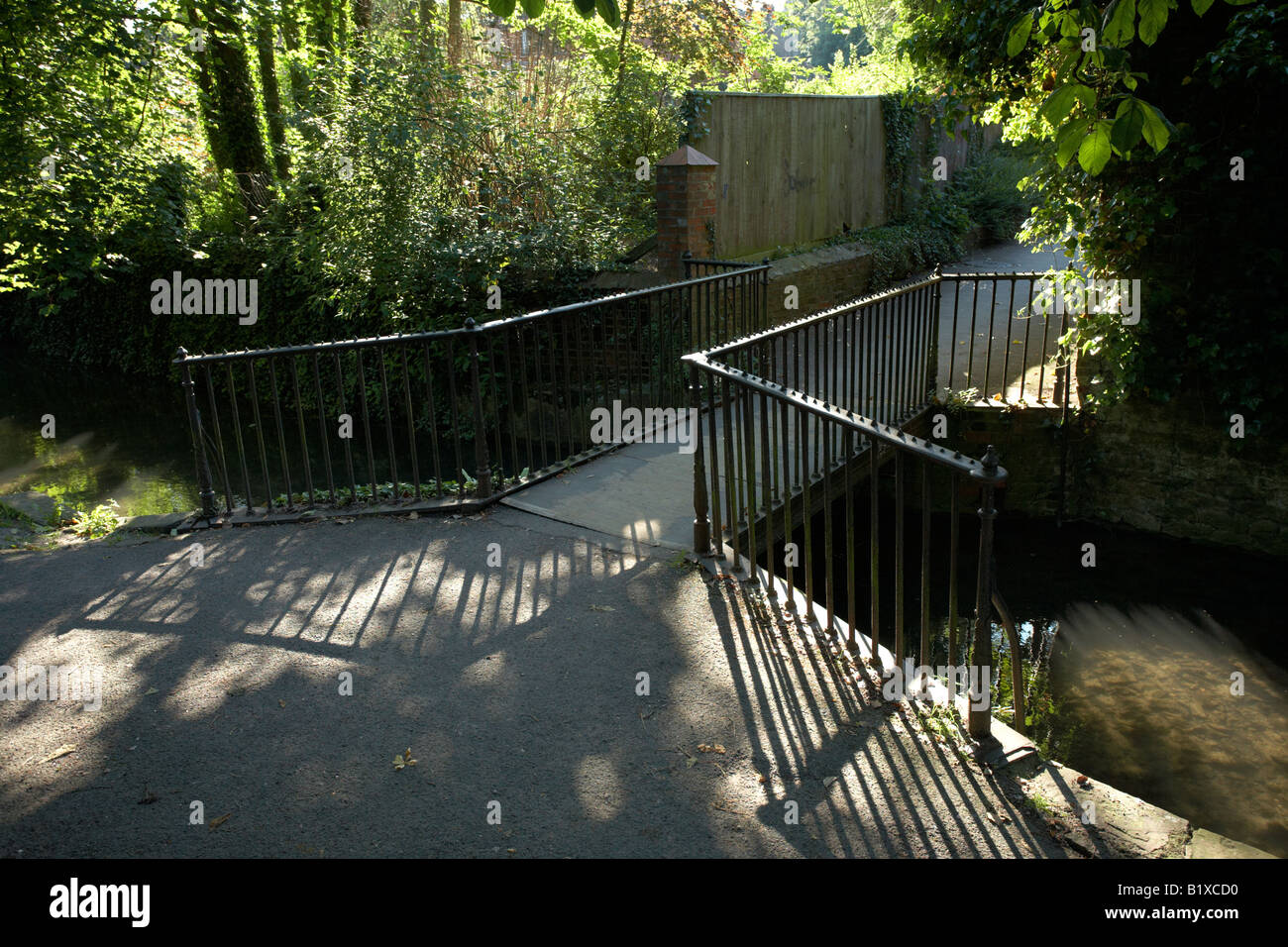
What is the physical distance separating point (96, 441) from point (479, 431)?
32.0 ft

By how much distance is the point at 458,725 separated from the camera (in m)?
3.72

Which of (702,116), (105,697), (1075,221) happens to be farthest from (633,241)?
(105,697)

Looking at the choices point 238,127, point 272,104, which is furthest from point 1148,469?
point 272,104

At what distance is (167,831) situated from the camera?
3.13m

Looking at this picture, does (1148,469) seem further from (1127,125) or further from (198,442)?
(198,442)

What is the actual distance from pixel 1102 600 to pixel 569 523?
173 inches

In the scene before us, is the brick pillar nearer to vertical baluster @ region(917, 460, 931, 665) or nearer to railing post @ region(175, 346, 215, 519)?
railing post @ region(175, 346, 215, 519)

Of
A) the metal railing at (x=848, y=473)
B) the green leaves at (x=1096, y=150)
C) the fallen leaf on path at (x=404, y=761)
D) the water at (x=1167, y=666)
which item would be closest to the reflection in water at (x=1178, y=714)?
the water at (x=1167, y=666)

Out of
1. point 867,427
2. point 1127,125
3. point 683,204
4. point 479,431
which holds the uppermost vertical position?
point 683,204

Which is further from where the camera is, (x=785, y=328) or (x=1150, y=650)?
(x=1150, y=650)

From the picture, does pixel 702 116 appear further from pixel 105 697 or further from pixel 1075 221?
pixel 105 697

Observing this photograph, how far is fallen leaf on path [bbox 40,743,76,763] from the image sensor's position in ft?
11.7

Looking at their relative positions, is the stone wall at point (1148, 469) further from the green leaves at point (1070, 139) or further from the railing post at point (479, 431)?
the green leaves at point (1070, 139)

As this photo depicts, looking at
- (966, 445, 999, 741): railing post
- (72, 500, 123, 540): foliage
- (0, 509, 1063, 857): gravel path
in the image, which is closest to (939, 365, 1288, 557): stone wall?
(0, 509, 1063, 857): gravel path
